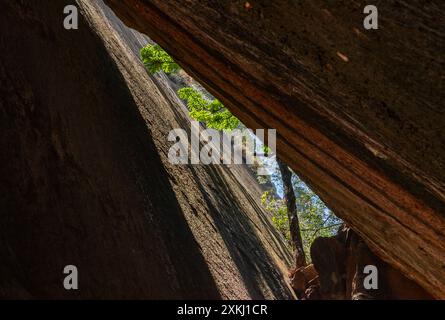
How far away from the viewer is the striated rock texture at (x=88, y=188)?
25.7ft

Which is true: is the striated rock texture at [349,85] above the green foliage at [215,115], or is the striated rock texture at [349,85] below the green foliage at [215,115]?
below

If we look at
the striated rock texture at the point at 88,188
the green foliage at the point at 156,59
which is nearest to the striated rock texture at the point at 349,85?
the striated rock texture at the point at 88,188

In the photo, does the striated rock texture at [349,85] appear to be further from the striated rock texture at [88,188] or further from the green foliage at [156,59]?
the green foliage at [156,59]

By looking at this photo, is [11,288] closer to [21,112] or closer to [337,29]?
[21,112]

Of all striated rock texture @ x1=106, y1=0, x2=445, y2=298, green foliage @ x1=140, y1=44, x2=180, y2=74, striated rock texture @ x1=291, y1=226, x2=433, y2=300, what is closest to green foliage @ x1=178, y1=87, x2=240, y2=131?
green foliage @ x1=140, y1=44, x2=180, y2=74

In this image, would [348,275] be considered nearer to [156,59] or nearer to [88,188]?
[88,188]

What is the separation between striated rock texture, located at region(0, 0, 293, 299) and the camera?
782 centimetres

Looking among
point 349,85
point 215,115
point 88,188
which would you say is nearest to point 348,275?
point 215,115

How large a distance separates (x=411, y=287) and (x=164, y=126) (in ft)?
25.8

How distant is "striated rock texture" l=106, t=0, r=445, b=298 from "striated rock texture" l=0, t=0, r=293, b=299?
2431mm

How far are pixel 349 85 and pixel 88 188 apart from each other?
17.1ft

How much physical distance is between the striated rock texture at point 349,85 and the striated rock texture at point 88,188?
2431 millimetres

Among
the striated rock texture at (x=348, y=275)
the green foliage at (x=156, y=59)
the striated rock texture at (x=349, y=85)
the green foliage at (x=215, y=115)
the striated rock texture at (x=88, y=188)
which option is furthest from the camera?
the green foliage at (x=215, y=115)

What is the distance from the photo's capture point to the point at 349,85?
592cm
